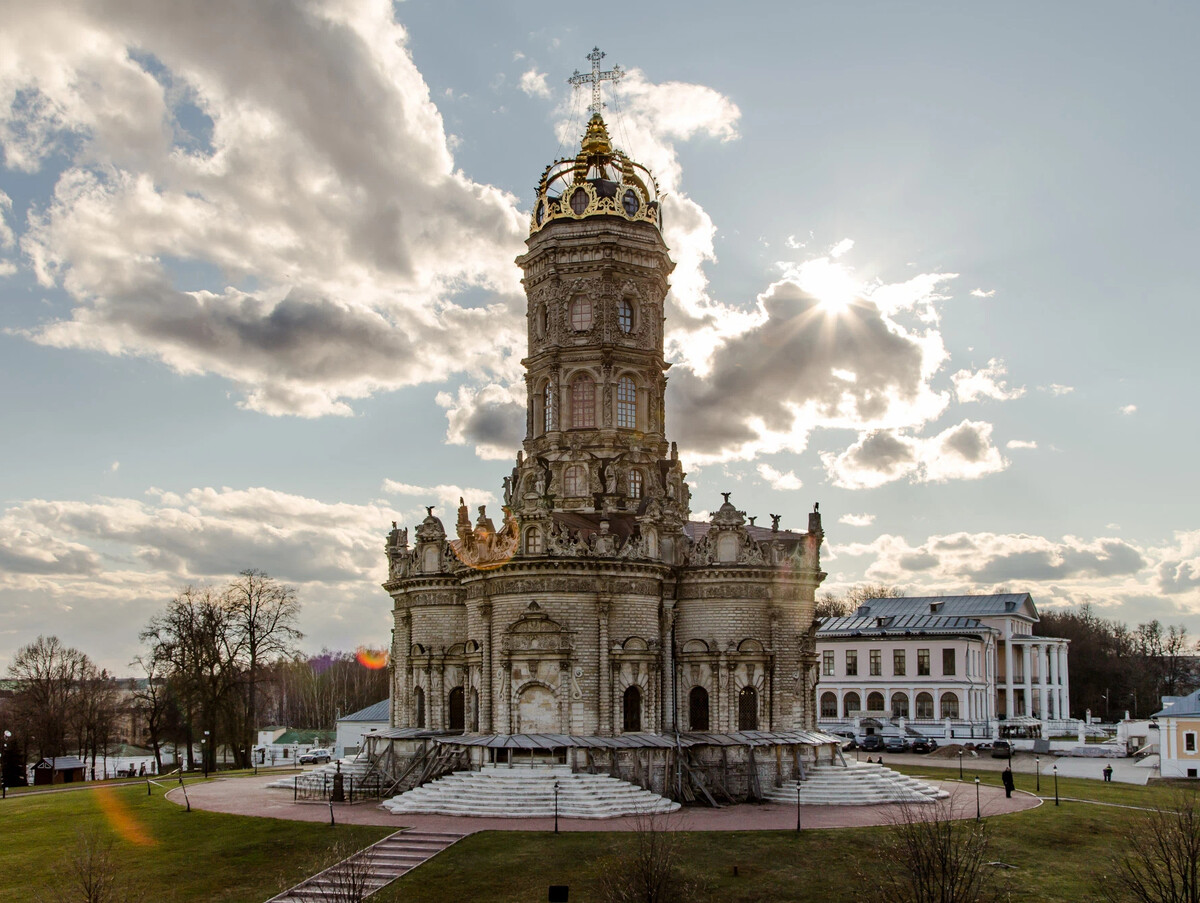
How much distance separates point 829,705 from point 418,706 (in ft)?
139

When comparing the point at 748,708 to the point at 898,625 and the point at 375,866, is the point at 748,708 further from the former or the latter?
the point at 898,625

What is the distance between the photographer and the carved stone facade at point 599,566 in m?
45.0

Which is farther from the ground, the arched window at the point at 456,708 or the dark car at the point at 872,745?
the arched window at the point at 456,708

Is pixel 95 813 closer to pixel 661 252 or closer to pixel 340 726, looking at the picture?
pixel 340 726

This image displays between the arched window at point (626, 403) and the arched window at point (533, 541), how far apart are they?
29.2 ft

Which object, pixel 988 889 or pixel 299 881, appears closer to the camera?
pixel 988 889

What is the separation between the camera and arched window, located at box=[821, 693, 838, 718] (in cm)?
8438

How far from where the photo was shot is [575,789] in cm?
4031

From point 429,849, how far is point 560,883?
18.1ft

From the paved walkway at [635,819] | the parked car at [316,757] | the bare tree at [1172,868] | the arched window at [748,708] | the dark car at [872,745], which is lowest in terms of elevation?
the parked car at [316,757]

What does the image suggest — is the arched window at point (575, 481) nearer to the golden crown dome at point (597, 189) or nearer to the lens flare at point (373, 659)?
the golden crown dome at point (597, 189)

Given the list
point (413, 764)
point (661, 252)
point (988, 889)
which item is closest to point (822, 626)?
point (661, 252)

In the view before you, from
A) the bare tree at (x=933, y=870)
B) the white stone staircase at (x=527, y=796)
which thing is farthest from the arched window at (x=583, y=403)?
the bare tree at (x=933, y=870)

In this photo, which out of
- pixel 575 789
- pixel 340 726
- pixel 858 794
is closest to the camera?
pixel 575 789
